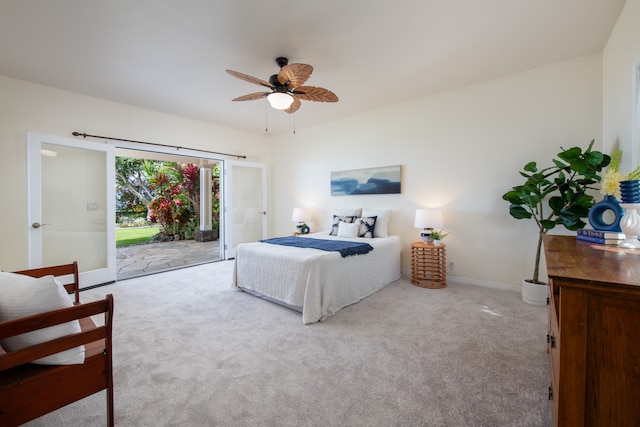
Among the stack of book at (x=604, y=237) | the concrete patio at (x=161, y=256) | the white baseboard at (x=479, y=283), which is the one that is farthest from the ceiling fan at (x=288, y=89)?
the concrete patio at (x=161, y=256)

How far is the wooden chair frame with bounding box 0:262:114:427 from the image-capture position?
1.04 m

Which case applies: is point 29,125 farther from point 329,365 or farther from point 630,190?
point 630,190

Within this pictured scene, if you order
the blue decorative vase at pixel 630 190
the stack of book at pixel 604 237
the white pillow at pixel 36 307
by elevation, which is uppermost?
the blue decorative vase at pixel 630 190

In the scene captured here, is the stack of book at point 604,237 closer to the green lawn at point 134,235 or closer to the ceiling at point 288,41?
the ceiling at point 288,41

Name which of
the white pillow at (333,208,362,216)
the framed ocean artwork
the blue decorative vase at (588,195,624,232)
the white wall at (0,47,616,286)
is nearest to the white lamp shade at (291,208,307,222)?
the framed ocean artwork

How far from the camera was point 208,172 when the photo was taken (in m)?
8.09

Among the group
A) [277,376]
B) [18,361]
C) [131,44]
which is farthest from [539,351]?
[131,44]

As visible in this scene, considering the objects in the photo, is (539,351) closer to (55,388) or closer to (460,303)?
(460,303)

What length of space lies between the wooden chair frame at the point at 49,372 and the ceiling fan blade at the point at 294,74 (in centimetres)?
214

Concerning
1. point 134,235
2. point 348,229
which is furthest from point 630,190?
point 134,235

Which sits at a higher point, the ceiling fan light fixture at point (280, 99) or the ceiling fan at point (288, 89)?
the ceiling fan at point (288, 89)

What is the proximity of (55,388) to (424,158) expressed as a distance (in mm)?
4273

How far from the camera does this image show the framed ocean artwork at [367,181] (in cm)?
438

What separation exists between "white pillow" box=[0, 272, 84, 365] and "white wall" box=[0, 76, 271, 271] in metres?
3.13
